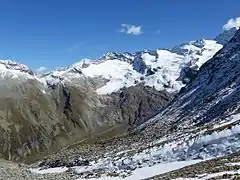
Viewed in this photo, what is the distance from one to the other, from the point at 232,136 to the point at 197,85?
94675 mm

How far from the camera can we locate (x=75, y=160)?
74938 millimetres

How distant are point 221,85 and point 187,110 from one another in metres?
11.9

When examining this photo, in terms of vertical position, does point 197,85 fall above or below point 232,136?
above

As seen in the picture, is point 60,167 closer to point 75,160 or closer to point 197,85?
point 75,160

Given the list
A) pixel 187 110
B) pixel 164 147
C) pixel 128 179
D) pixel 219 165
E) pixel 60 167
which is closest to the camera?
pixel 219 165

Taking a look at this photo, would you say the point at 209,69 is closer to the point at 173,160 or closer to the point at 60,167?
the point at 60,167

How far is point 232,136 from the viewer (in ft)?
170

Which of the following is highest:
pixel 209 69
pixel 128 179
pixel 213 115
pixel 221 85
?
pixel 209 69

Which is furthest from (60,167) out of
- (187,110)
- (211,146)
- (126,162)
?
(187,110)

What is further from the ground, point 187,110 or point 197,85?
point 197,85

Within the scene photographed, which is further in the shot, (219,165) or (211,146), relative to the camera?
(211,146)

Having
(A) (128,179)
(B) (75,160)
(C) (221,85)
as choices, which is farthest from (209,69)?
(A) (128,179)

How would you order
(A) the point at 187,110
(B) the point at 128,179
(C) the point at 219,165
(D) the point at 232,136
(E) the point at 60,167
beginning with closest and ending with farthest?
1. (C) the point at 219,165
2. (B) the point at 128,179
3. (D) the point at 232,136
4. (E) the point at 60,167
5. (A) the point at 187,110

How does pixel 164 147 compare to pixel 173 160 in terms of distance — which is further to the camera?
pixel 164 147
